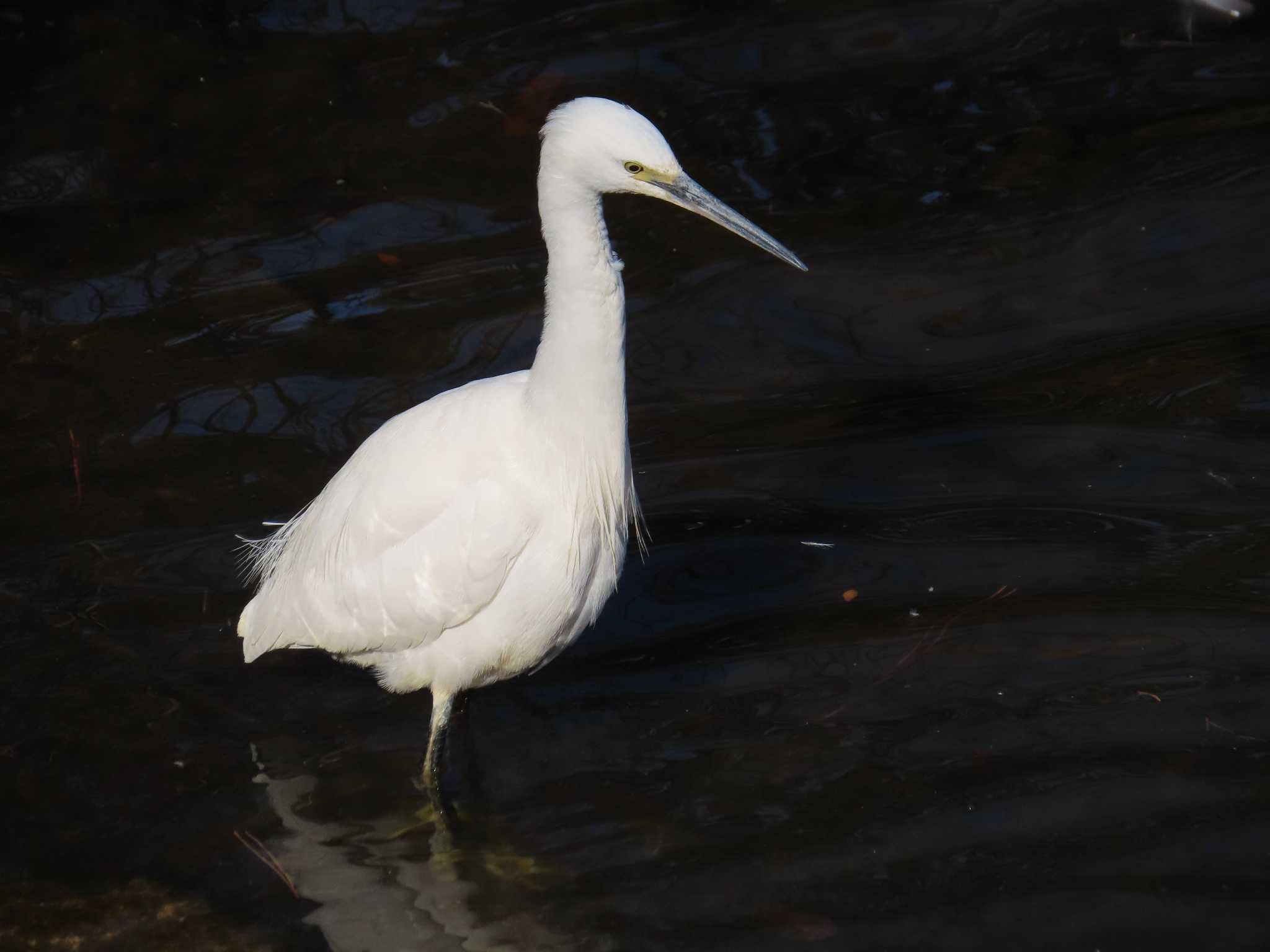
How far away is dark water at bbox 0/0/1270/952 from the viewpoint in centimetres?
375

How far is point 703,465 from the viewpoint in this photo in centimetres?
510

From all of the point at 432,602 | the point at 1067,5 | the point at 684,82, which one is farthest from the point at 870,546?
the point at 1067,5

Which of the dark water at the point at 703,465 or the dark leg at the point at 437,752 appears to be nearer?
the dark water at the point at 703,465

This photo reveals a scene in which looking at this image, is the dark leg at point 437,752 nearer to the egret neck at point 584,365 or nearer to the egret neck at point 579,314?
the egret neck at point 584,365

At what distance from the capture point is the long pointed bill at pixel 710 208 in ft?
10.6

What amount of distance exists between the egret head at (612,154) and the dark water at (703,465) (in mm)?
1766

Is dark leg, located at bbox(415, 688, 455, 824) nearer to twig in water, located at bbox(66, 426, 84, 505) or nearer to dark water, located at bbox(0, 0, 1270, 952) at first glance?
dark water, located at bbox(0, 0, 1270, 952)

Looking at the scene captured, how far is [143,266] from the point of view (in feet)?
20.5

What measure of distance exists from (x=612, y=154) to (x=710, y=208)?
31 cm

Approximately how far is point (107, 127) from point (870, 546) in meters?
4.87

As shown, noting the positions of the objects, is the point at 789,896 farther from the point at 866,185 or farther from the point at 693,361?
the point at 866,185

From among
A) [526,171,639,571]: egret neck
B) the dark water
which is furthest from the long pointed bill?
the dark water

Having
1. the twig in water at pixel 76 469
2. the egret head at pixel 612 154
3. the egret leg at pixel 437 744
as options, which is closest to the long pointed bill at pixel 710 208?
the egret head at pixel 612 154

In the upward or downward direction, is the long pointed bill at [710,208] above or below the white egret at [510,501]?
above
